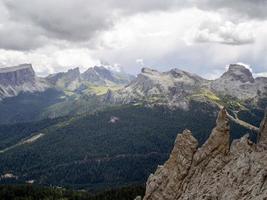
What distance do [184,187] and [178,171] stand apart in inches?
191

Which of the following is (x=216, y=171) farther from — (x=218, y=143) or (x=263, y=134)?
(x=263, y=134)

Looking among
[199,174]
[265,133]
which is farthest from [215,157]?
[265,133]

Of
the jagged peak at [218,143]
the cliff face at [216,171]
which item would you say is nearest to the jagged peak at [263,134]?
the cliff face at [216,171]

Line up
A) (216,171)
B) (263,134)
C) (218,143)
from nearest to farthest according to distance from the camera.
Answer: (263,134) < (216,171) < (218,143)

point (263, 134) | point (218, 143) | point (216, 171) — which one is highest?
point (263, 134)

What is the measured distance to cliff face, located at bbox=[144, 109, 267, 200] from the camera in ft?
233

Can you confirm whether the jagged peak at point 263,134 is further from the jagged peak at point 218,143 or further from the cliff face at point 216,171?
the jagged peak at point 218,143

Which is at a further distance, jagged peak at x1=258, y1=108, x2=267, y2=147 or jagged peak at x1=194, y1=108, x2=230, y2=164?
jagged peak at x1=194, y1=108, x2=230, y2=164

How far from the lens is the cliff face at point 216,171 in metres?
70.9

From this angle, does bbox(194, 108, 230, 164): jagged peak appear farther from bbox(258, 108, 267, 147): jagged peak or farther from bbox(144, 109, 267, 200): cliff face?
bbox(258, 108, 267, 147): jagged peak

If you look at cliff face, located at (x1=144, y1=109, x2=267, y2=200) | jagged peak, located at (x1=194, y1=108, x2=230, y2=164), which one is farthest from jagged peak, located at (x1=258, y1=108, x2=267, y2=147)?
jagged peak, located at (x1=194, y1=108, x2=230, y2=164)

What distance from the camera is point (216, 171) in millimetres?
85062

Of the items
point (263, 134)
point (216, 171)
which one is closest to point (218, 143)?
point (216, 171)

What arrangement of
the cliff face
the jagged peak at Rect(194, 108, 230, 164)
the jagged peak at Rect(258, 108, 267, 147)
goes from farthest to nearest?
the jagged peak at Rect(194, 108, 230, 164)
the jagged peak at Rect(258, 108, 267, 147)
the cliff face
